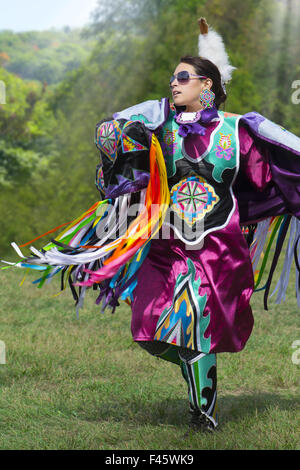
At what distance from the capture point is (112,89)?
1825 centimetres

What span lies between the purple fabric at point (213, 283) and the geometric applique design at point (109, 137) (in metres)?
0.50

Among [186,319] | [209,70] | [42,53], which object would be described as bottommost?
[42,53]

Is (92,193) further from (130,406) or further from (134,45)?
(130,406)

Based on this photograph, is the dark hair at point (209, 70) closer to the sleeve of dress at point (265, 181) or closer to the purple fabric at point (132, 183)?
the sleeve of dress at point (265, 181)

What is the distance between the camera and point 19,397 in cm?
473

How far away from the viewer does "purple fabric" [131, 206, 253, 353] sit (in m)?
3.79

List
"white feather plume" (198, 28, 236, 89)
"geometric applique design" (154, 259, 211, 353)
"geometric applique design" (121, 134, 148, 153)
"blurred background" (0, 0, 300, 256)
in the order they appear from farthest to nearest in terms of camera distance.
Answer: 1. "blurred background" (0, 0, 300, 256)
2. "white feather plume" (198, 28, 236, 89)
3. "geometric applique design" (121, 134, 148, 153)
4. "geometric applique design" (154, 259, 211, 353)

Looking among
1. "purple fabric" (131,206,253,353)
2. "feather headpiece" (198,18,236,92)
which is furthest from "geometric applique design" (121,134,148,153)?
"feather headpiece" (198,18,236,92)

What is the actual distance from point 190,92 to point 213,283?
98cm

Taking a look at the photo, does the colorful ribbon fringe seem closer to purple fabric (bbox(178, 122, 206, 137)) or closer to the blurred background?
purple fabric (bbox(178, 122, 206, 137))

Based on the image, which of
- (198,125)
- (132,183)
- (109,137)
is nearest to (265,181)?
(198,125)

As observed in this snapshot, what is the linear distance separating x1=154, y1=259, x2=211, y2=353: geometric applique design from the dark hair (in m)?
0.95
